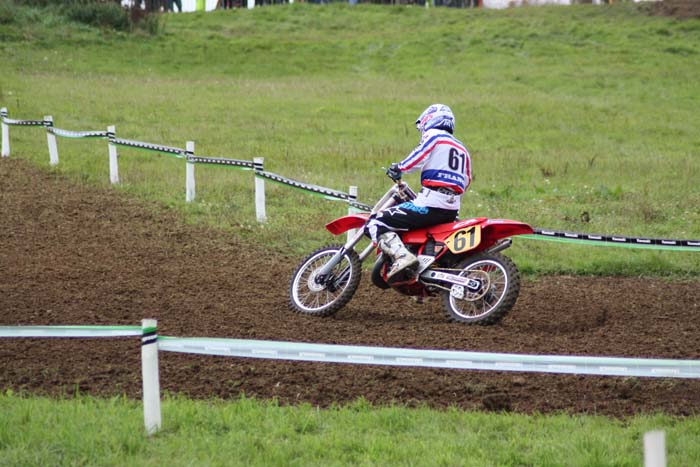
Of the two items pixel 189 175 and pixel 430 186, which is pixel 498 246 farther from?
pixel 189 175

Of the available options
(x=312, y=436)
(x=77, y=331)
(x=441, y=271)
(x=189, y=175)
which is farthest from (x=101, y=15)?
(x=312, y=436)

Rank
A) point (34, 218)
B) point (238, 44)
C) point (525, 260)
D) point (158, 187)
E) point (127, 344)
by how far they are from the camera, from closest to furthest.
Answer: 1. point (127, 344)
2. point (525, 260)
3. point (34, 218)
4. point (158, 187)
5. point (238, 44)

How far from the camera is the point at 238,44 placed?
47.9 m

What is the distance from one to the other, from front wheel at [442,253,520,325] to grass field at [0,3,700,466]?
8.40 feet

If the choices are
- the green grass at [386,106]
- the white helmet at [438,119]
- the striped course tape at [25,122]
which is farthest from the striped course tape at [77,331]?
the striped course tape at [25,122]

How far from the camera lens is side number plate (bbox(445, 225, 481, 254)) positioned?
9016 mm

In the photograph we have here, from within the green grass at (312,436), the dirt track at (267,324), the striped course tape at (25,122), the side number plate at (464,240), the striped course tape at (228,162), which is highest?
the striped course tape at (25,122)

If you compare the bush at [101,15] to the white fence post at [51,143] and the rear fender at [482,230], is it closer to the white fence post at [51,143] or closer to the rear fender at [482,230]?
the white fence post at [51,143]

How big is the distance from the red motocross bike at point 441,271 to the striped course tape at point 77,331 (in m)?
3.92

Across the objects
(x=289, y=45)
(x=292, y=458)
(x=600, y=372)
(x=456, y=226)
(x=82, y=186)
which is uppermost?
(x=289, y=45)

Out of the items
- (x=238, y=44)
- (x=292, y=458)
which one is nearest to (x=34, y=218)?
(x=292, y=458)

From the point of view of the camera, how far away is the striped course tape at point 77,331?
5.98 m

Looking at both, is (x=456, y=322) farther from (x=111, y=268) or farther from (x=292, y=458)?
(x=111, y=268)

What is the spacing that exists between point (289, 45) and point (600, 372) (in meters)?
43.8
